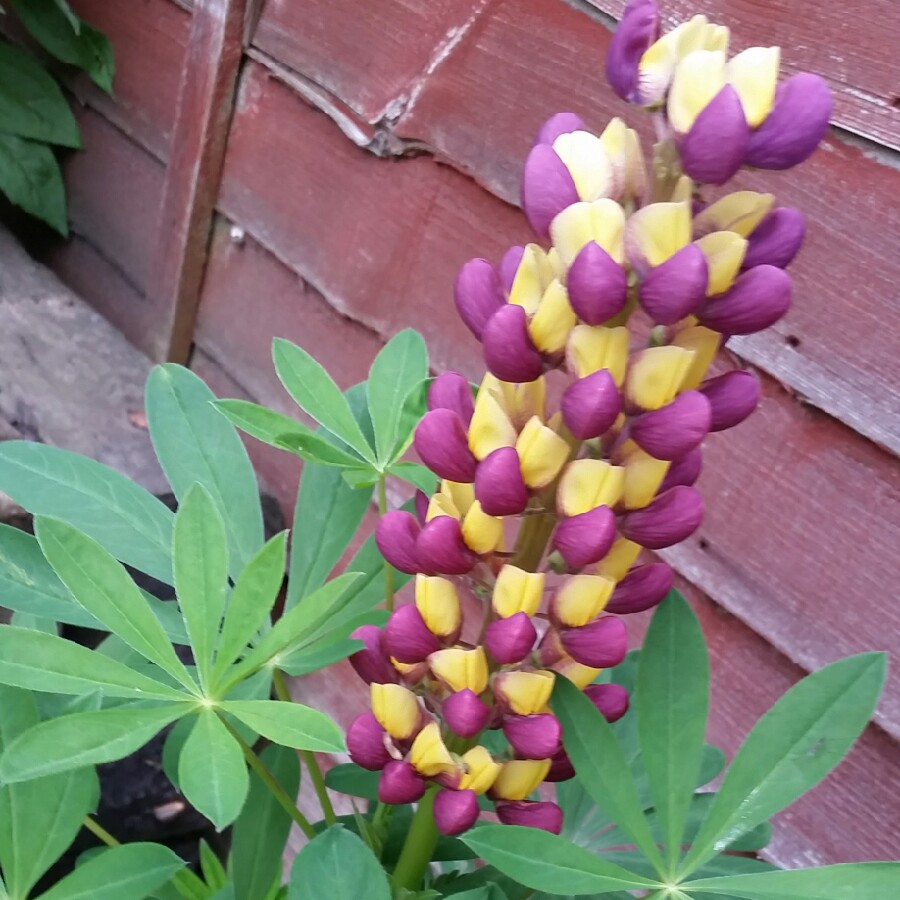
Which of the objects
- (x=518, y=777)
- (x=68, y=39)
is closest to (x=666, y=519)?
(x=518, y=777)

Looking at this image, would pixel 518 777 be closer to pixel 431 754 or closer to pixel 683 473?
pixel 431 754

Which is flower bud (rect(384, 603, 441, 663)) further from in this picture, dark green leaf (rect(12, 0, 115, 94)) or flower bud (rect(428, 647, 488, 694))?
dark green leaf (rect(12, 0, 115, 94))

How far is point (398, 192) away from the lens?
1.02m

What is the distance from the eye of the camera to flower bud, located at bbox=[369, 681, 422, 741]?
0.43 m

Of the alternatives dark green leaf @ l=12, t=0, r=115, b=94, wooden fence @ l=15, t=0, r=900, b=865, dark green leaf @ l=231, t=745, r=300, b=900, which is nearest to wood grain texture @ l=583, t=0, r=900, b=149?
wooden fence @ l=15, t=0, r=900, b=865

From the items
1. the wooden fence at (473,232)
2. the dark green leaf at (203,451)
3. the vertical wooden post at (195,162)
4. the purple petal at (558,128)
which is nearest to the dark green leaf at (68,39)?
the wooden fence at (473,232)

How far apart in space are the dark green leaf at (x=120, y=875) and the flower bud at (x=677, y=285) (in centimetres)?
41

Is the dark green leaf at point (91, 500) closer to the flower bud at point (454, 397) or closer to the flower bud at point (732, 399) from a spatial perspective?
the flower bud at point (454, 397)

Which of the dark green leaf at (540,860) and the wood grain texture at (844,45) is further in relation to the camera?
the wood grain texture at (844,45)

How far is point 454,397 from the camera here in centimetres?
44

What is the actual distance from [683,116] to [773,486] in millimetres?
466

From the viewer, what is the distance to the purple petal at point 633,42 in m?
0.38

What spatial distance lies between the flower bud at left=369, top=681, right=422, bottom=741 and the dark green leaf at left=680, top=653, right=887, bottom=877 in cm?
16

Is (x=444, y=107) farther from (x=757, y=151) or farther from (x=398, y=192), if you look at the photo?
(x=757, y=151)
